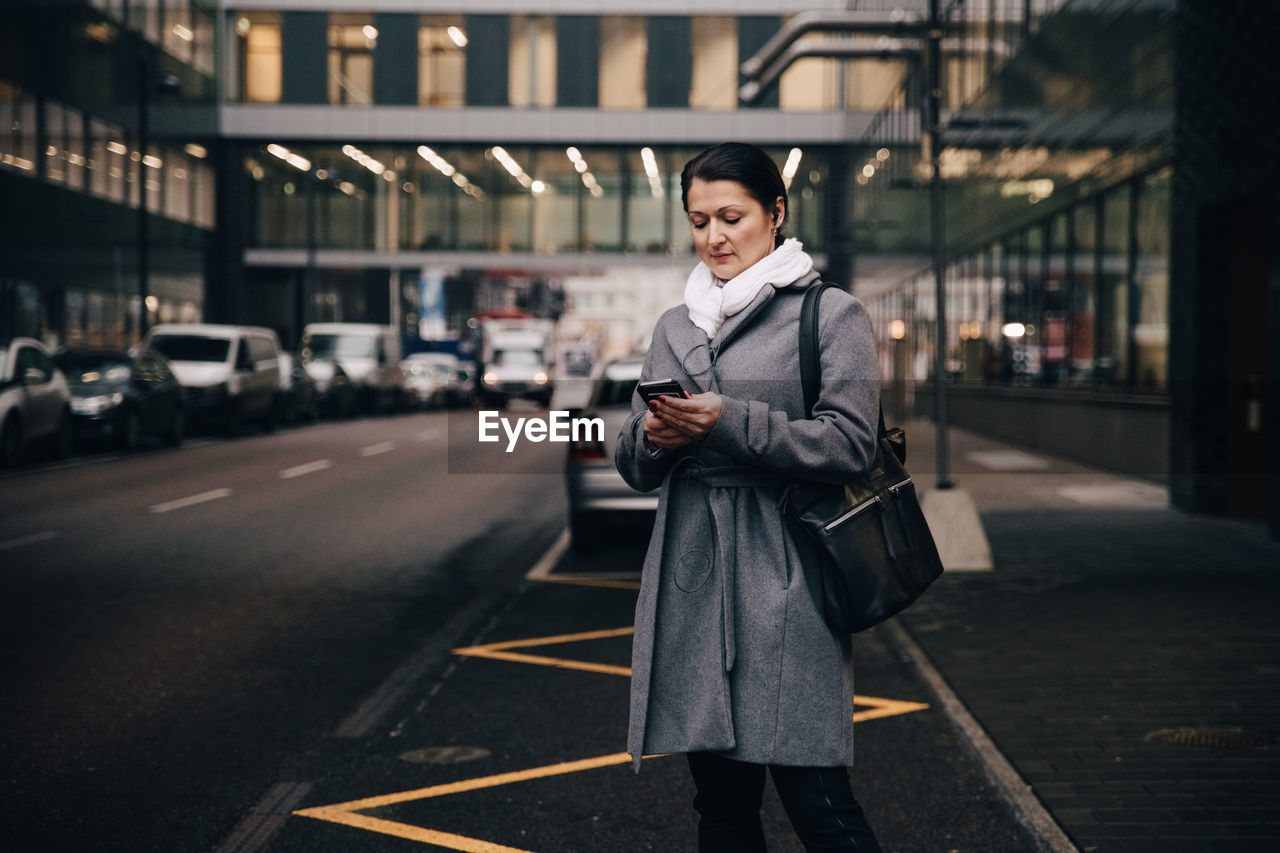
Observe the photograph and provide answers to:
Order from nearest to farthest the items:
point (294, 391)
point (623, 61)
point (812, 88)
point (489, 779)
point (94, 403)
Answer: point (489, 779)
point (94, 403)
point (294, 391)
point (812, 88)
point (623, 61)

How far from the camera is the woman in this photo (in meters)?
3.07

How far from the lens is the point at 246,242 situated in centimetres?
5022

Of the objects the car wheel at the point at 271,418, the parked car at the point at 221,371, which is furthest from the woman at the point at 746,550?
the car wheel at the point at 271,418

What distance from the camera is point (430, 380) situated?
1924 inches

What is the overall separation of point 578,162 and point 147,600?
4107 cm

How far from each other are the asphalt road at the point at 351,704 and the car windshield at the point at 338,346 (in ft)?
91.6

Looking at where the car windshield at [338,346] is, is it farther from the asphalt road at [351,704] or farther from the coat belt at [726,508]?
the coat belt at [726,508]

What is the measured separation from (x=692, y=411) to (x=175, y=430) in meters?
23.3

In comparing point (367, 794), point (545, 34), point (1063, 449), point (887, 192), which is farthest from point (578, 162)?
point (367, 794)

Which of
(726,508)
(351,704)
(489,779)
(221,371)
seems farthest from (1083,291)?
(726,508)

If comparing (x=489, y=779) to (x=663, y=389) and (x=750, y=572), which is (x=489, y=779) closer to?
(x=750, y=572)

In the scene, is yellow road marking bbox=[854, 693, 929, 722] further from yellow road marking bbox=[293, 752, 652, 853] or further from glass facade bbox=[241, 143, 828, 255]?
glass facade bbox=[241, 143, 828, 255]

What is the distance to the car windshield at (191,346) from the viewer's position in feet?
92.5

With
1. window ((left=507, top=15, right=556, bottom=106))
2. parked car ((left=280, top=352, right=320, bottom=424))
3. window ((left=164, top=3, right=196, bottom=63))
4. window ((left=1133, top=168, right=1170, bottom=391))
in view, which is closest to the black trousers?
window ((left=1133, top=168, right=1170, bottom=391))
